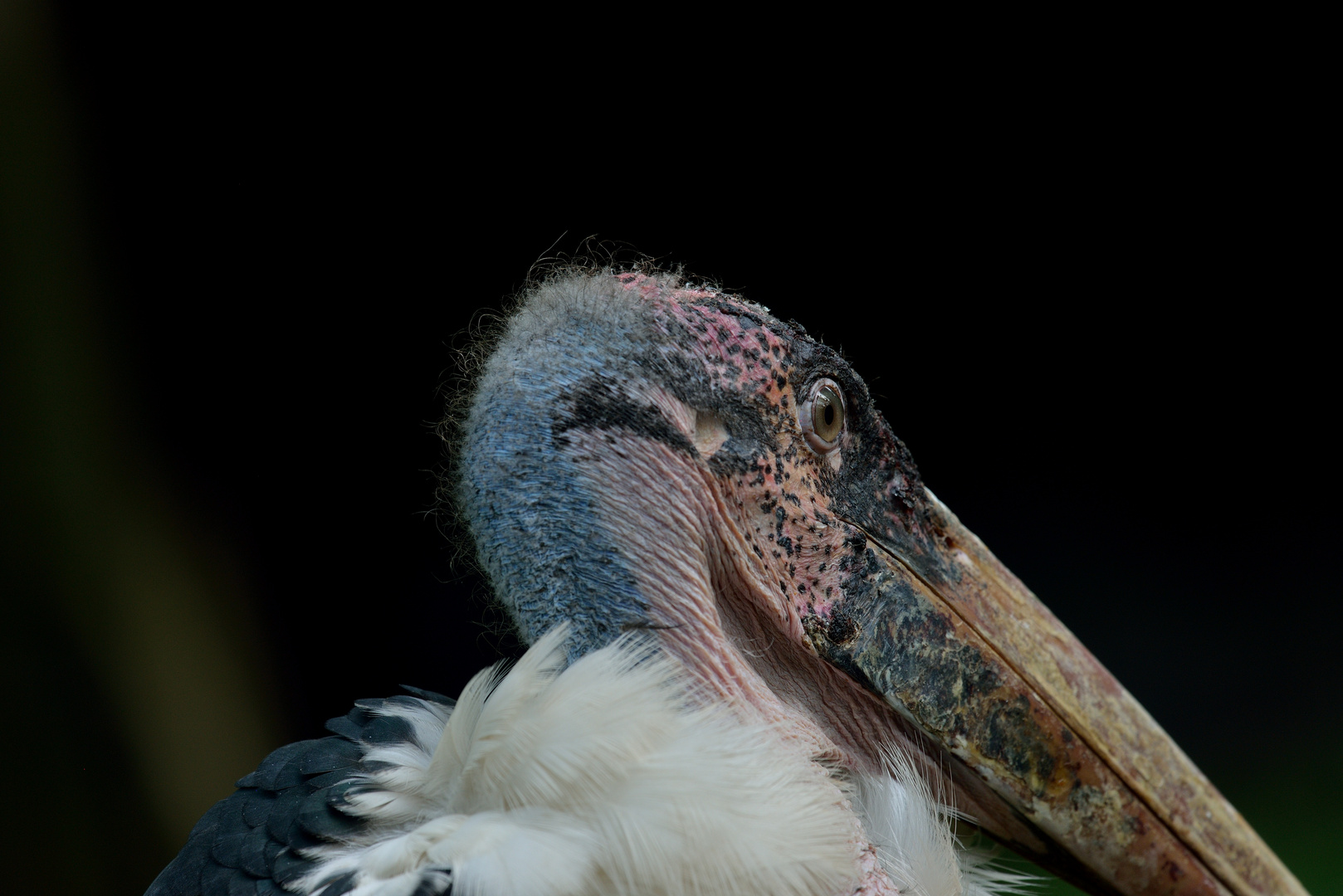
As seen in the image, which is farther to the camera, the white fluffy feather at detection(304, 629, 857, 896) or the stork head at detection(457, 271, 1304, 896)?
the stork head at detection(457, 271, 1304, 896)

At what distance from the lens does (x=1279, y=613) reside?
399cm

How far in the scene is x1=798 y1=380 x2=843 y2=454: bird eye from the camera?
1450 mm

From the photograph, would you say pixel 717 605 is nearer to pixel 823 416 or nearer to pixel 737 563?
pixel 737 563

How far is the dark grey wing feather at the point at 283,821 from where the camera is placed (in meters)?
1.18

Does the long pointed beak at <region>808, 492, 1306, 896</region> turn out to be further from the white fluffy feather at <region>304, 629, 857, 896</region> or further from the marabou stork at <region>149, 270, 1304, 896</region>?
the white fluffy feather at <region>304, 629, 857, 896</region>

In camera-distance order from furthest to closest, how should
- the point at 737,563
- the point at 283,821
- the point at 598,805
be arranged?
the point at 737,563 < the point at 283,821 < the point at 598,805

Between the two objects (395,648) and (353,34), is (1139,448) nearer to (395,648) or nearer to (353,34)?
(395,648)

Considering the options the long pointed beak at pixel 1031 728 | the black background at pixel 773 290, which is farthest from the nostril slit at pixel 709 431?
the black background at pixel 773 290

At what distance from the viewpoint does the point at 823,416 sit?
4.83 ft

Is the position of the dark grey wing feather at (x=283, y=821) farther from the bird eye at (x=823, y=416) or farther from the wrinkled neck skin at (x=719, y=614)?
the bird eye at (x=823, y=416)

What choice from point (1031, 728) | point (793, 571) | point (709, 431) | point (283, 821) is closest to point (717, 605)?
point (793, 571)

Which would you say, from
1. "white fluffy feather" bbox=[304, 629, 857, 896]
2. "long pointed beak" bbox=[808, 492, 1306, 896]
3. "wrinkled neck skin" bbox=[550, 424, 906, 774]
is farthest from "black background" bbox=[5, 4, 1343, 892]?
"white fluffy feather" bbox=[304, 629, 857, 896]

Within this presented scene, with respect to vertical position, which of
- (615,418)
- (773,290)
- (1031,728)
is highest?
(773,290)

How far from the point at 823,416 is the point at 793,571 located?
25cm
